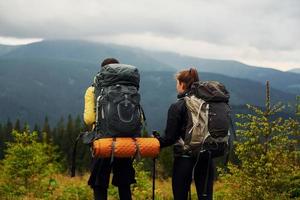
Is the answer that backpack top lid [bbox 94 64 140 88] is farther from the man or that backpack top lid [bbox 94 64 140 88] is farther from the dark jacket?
the dark jacket

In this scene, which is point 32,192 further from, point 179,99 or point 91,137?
point 179,99

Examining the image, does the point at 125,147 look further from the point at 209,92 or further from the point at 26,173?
the point at 26,173

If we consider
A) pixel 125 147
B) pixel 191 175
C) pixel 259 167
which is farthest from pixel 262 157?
pixel 125 147

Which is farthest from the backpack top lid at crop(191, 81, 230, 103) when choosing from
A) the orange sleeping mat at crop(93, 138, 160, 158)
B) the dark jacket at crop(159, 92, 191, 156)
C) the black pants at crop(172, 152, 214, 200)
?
the orange sleeping mat at crop(93, 138, 160, 158)

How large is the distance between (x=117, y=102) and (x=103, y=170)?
94cm

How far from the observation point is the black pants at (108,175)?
6266mm

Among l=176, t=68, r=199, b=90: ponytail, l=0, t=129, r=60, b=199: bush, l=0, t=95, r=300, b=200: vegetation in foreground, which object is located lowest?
l=0, t=129, r=60, b=199: bush

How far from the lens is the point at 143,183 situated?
9.08 m

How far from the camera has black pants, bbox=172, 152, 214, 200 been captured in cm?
597

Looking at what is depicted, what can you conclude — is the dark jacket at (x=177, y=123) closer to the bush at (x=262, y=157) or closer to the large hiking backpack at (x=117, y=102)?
the large hiking backpack at (x=117, y=102)

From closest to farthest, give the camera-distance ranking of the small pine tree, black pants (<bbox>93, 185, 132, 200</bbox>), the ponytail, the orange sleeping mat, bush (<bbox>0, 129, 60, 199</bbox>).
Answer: the orange sleeping mat, the ponytail, black pants (<bbox>93, 185, 132, 200</bbox>), the small pine tree, bush (<bbox>0, 129, 60, 199</bbox>)

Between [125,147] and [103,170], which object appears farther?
[103,170]

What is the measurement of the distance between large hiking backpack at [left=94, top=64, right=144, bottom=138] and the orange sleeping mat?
137mm

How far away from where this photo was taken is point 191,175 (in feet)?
19.8
